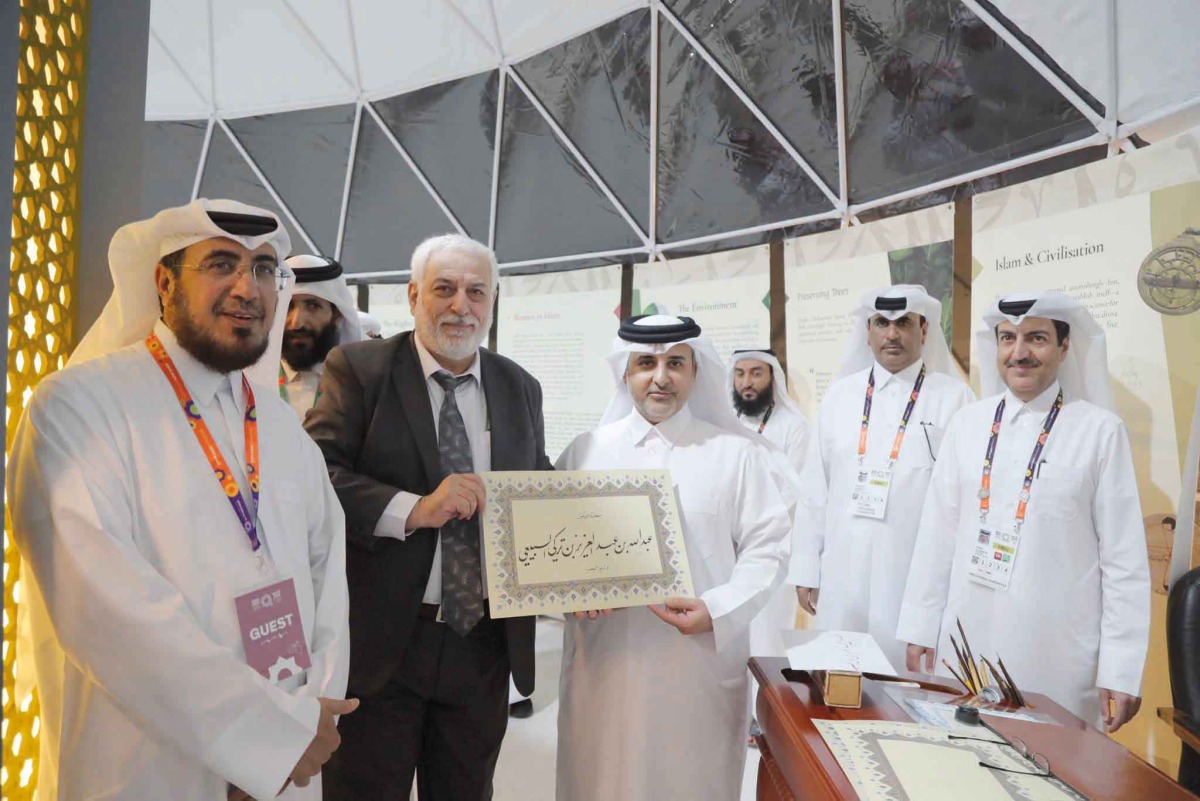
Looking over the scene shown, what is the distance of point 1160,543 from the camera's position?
→ 3.28 meters

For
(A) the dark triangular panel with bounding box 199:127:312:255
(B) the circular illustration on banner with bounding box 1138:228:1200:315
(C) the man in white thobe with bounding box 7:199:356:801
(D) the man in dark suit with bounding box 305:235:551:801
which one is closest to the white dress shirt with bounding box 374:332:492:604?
(D) the man in dark suit with bounding box 305:235:551:801

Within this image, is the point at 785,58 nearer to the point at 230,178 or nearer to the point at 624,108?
the point at 624,108

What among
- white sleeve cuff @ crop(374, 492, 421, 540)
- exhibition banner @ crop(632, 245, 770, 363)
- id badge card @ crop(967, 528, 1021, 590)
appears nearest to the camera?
white sleeve cuff @ crop(374, 492, 421, 540)

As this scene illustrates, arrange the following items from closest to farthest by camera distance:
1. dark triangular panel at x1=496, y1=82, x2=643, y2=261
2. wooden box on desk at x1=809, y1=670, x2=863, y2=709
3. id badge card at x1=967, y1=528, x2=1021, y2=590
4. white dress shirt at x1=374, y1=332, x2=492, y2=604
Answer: wooden box on desk at x1=809, y1=670, x2=863, y2=709
white dress shirt at x1=374, y1=332, x2=492, y2=604
id badge card at x1=967, y1=528, x2=1021, y2=590
dark triangular panel at x1=496, y1=82, x2=643, y2=261

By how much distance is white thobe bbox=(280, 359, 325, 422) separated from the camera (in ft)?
10.3

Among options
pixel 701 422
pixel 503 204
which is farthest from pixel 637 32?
pixel 701 422

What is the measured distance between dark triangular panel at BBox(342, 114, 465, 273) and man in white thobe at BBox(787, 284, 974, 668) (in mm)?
5681

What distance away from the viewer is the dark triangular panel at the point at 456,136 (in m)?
7.34

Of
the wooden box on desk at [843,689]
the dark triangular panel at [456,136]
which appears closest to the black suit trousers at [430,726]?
the wooden box on desk at [843,689]

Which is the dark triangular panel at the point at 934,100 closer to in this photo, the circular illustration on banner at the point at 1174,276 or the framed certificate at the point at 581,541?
the circular illustration on banner at the point at 1174,276

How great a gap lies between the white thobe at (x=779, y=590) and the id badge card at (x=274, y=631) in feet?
10.6

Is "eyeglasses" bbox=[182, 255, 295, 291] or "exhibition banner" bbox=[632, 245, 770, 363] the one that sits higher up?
"exhibition banner" bbox=[632, 245, 770, 363]

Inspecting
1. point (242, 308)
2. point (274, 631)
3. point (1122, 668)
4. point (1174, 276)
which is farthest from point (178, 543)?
point (1174, 276)

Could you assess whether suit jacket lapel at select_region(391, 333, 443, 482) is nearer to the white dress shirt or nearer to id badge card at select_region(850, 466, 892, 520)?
the white dress shirt
